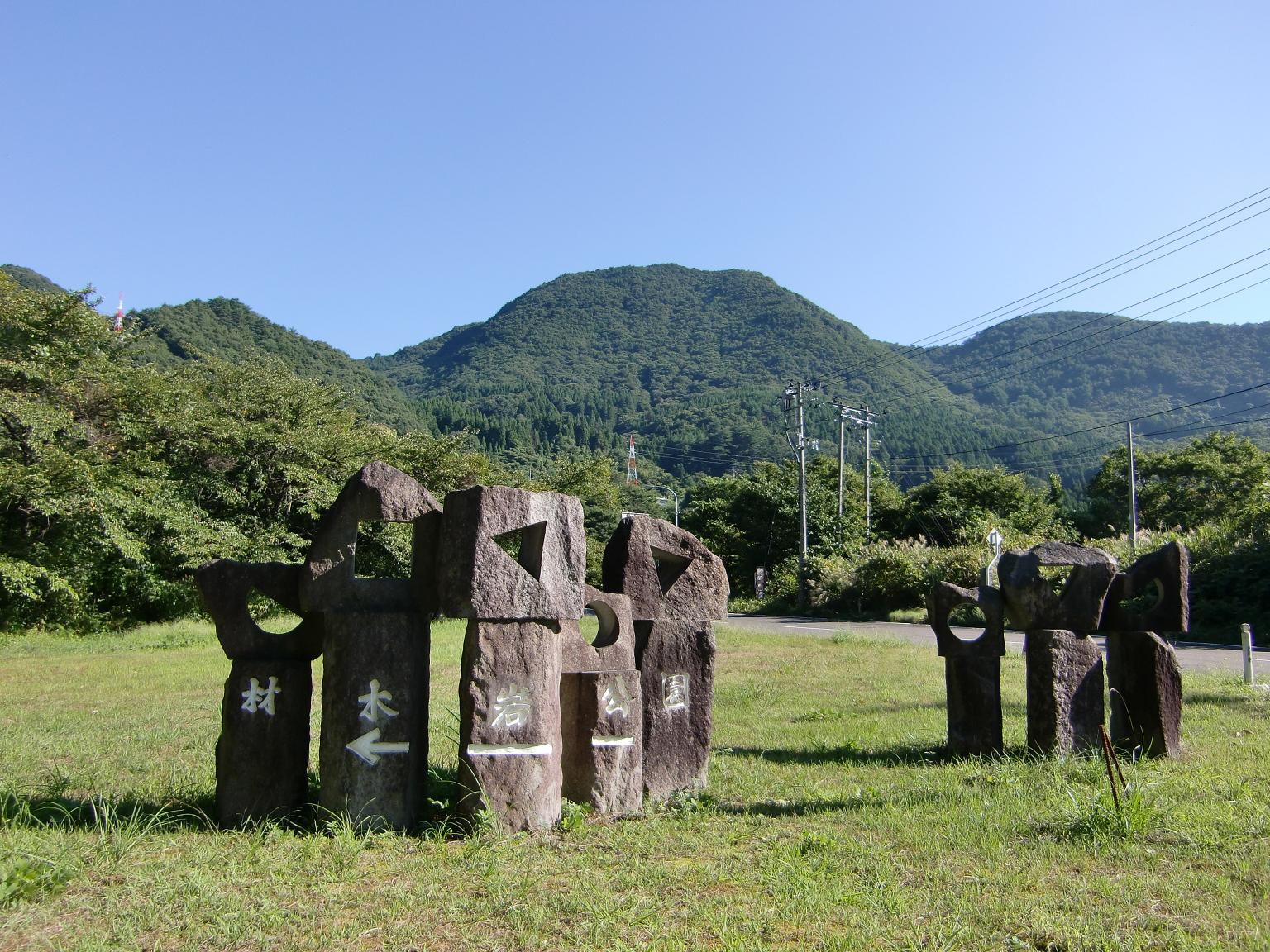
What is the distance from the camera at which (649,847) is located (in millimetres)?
5430

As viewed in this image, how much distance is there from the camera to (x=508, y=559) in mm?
5723

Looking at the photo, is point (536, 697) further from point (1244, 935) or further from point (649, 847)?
point (1244, 935)

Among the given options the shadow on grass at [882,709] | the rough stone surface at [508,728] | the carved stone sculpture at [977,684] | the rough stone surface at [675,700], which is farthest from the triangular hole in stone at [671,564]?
the shadow on grass at [882,709]

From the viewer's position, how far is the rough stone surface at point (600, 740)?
6.18 m

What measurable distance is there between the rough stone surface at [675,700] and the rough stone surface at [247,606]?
2.36 m

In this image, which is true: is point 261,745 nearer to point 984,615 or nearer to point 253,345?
point 984,615

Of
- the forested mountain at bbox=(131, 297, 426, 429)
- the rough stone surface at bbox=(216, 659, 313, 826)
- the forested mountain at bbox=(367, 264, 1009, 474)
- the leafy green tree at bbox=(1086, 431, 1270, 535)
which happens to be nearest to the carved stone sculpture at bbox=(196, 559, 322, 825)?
the rough stone surface at bbox=(216, 659, 313, 826)

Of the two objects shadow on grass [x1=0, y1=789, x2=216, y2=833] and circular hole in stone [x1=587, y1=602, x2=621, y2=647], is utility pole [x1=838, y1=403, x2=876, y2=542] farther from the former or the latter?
shadow on grass [x1=0, y1=789, x2=216, y2=833]

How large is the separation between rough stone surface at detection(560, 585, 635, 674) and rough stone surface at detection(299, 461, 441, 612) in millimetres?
1397

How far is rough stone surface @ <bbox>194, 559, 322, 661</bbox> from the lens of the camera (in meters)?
5.92

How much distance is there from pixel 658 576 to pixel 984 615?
2.93 meters

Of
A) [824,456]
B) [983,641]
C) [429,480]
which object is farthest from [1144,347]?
[983,641]

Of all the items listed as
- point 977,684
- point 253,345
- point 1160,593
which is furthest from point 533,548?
point 253,345

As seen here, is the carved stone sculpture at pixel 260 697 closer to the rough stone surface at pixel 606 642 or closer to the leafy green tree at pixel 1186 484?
the rough stone surface at pixel 606 642
